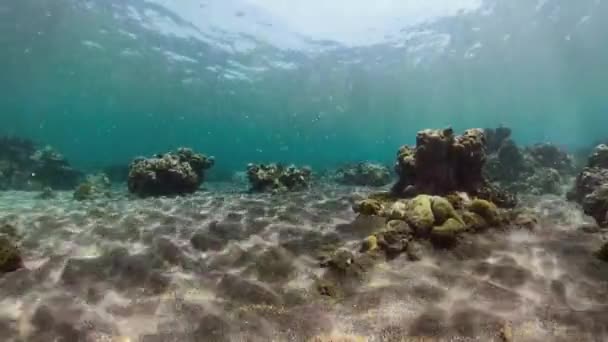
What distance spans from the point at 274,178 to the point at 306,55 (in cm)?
3198

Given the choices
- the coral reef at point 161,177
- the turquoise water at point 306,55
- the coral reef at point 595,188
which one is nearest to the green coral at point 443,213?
the coral reef at point 595,188

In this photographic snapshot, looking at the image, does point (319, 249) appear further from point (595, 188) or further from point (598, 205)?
point (595, 188)

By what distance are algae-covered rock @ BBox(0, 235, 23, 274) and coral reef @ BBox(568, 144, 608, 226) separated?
1071 centimetres

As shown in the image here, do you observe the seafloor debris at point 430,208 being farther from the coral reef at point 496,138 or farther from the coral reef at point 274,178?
the coral reef at point 496,138

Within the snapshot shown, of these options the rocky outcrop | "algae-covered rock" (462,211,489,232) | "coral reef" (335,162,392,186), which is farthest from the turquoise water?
"algae-covered rock" (462,211,489,232)

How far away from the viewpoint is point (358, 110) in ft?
240

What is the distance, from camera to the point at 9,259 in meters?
6.18

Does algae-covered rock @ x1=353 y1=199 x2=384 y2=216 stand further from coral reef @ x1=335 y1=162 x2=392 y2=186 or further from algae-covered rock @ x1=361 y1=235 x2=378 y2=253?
coral reef @ x1=335 y1=162 x2=392 y2=186

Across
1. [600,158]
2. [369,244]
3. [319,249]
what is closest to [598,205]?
[600,158]

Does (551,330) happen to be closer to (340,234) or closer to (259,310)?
(259,310)

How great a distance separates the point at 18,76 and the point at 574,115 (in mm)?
106458

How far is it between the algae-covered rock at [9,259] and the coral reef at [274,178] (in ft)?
27.4

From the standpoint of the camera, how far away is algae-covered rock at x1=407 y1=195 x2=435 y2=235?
653 centimetres

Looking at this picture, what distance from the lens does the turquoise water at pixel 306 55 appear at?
32594 mm
